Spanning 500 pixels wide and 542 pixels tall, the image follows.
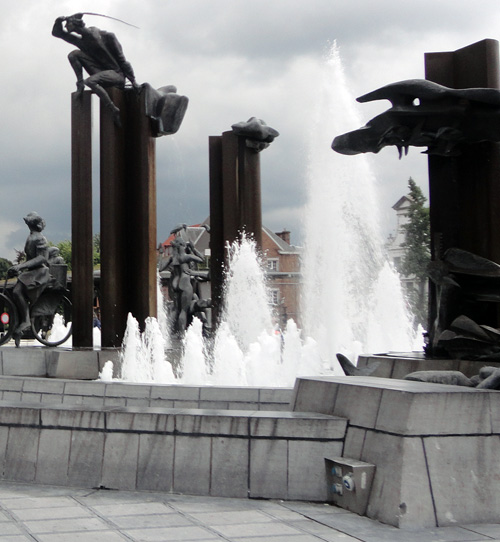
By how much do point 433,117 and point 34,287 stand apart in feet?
22.7

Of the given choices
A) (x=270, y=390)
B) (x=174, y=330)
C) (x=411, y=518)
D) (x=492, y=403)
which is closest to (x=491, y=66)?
(x=270, y=390)

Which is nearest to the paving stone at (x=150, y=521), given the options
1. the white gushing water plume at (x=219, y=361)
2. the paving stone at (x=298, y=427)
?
the paving stone at (x=298, y=427)

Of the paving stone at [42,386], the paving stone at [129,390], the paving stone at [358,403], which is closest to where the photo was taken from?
the paving stone at [358,403]

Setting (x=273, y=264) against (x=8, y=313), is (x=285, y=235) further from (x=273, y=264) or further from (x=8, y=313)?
(x=8, y=313)

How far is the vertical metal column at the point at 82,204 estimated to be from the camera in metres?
12.0

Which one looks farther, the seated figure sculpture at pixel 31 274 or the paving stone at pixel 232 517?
the seated figure sculpture at pixel 31 274

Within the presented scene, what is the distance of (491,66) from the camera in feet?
26.0

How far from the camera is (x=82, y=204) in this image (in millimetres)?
12094

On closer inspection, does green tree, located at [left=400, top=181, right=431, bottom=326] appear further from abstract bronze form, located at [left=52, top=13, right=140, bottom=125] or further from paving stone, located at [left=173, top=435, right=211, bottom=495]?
paving stone, located at [left=173, top=435, right=211, bottom=495]

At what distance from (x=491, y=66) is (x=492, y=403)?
4363 mm

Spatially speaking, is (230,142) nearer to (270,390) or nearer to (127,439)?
(270,390)

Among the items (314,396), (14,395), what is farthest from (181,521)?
(14,395)

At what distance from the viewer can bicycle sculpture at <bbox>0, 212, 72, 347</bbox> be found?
1205cm

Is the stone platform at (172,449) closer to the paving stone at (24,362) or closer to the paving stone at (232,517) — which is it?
the paving stone at (232,517)
